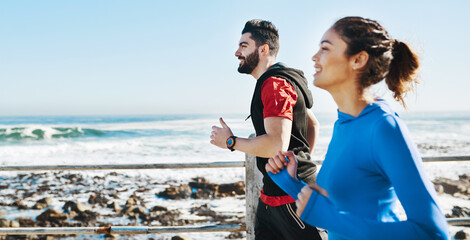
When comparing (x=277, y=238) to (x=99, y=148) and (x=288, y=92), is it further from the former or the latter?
(x=99, y=148)

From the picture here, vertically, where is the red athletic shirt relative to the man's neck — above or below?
below

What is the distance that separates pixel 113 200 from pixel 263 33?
8532 millimetres

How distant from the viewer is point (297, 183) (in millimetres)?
1186

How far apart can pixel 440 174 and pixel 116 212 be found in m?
10.8

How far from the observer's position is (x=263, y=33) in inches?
93.4

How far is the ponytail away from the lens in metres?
1.24

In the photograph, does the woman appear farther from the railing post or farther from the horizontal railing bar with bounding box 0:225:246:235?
the horizontal railing bar with bounding box 0:225:246:235

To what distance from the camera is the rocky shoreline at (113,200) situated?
779 cm

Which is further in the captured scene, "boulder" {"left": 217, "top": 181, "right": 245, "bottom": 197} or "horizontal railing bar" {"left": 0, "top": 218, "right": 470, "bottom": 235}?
"boulder" {"left": 217, "top": 181, "right": 245, "bottom": 197}

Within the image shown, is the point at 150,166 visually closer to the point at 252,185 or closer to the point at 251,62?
the point at 252,185

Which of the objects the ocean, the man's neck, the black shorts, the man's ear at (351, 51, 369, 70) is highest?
the man's neck

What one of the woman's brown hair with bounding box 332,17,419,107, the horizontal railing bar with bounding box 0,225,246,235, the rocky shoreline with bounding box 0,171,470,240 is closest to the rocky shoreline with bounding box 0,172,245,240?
the rocky shoreline with bounding box 0,171,470,240

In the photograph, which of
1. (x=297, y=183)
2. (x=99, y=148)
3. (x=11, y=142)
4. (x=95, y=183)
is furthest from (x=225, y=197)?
(x=11, y=142)

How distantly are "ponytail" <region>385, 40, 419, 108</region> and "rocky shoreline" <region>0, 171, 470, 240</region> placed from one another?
209 inches
